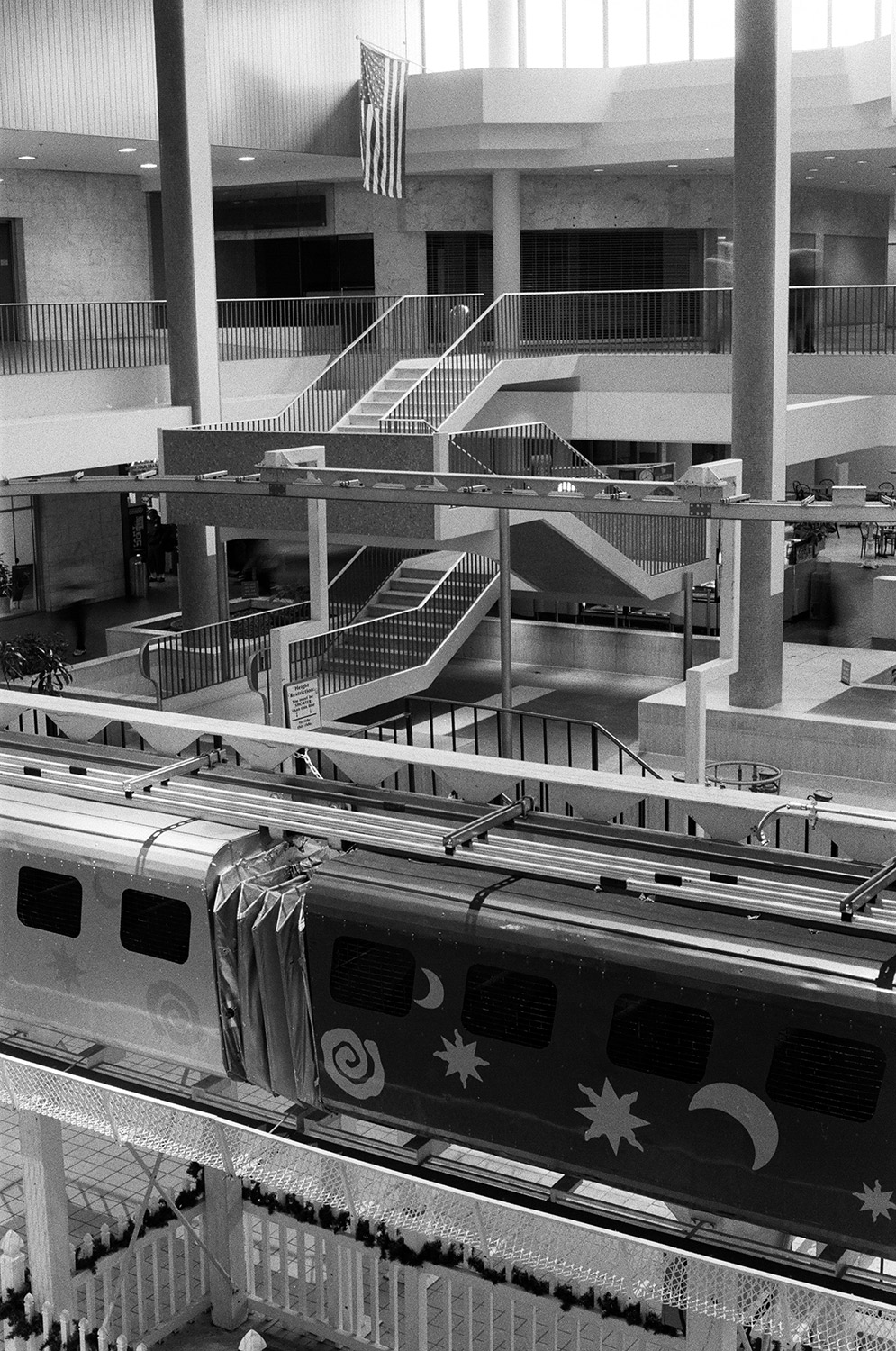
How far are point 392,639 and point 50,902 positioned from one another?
46.5 feet

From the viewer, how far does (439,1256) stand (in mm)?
9523

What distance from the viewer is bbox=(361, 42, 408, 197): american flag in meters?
29.8

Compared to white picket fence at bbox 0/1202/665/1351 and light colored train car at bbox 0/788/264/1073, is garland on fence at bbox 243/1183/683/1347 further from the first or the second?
light colored train car at bbox 0/788/264/1073

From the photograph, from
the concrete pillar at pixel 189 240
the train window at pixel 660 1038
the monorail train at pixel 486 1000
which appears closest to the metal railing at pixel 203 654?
the concrete pillar at pixel 189 240

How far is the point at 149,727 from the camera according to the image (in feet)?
29.7

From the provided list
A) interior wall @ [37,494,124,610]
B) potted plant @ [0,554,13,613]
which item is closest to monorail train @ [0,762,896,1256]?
potted plant @ [0,554,13,613]

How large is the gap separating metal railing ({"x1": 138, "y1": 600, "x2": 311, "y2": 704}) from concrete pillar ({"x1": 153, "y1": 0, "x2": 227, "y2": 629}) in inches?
43.0

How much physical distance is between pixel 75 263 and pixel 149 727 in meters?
28.4

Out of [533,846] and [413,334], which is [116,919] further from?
[413,334]

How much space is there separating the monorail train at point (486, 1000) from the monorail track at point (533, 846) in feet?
0.16

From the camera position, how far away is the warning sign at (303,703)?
1620cm

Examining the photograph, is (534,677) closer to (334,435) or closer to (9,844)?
(334,435)

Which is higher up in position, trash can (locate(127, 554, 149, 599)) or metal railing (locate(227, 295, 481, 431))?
metal railing (locate(227, 295, 481, 431))

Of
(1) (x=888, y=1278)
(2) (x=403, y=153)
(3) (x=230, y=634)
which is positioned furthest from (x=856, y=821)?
A: (2) (x=403, y=153)
